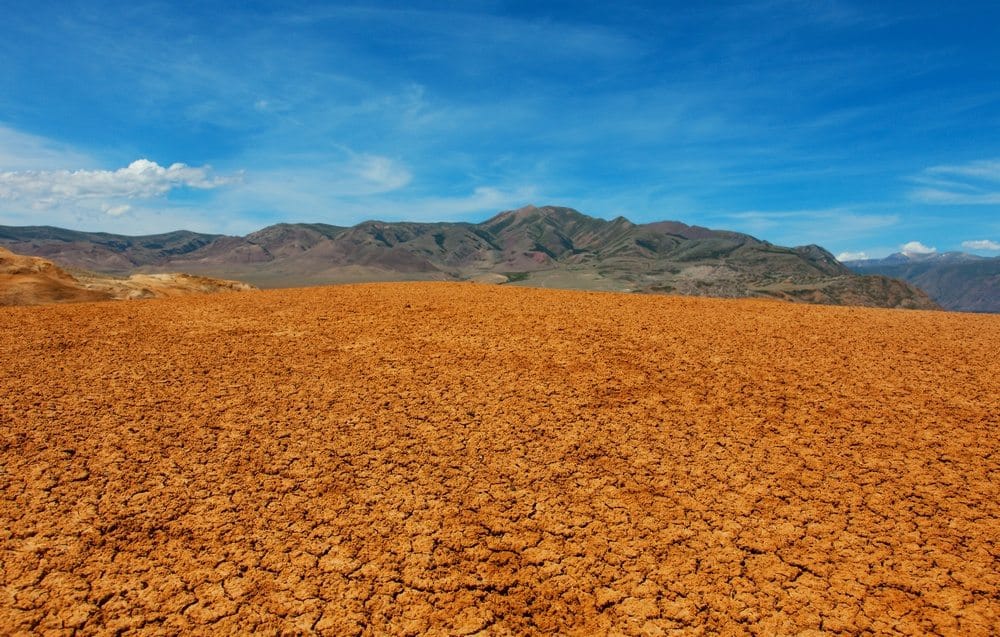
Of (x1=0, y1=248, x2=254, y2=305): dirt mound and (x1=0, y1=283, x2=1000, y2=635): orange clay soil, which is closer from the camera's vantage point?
(x1=0, y1=283, x2=1000, y2=635): orange clay soil

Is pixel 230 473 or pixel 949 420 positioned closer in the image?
pixel 230 473

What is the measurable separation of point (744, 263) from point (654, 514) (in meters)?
184

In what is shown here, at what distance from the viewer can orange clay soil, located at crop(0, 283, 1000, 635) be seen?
3.57 meters

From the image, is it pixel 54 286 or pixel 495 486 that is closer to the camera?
pixel 495 486

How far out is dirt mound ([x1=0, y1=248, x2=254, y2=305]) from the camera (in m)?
12.6

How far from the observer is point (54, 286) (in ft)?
43.8

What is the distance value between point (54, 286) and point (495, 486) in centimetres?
1410

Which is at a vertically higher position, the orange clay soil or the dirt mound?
the dirt mound

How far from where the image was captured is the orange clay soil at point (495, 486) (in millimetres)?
3570

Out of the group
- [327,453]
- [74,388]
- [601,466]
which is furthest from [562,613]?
[74,388]

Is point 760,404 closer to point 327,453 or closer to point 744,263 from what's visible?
point 327,453

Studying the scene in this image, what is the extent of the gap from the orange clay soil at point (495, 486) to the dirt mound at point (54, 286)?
162 inches

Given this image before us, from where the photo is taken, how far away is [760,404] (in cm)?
679

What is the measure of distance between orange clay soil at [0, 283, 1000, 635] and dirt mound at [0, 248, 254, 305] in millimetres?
4118
